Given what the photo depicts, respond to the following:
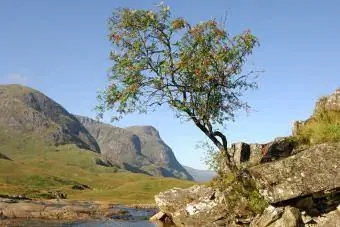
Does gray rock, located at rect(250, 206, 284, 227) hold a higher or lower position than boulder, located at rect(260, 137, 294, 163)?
lower

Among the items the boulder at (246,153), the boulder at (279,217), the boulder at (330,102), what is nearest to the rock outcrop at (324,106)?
the boulder at (330,102)

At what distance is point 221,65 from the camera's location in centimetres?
3781

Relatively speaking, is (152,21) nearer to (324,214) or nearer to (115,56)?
(115,56)

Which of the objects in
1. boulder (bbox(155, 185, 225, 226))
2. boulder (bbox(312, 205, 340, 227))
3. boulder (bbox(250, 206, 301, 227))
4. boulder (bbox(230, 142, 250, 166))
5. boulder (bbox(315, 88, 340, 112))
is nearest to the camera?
boulder (bbox(312, 205, 340, 227))

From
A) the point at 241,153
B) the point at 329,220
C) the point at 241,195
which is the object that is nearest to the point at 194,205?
the point at 241,153

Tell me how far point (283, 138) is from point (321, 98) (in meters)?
6.67

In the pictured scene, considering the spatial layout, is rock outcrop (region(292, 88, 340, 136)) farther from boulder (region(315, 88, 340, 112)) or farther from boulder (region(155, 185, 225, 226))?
boulder (region(155, 185, 225, 226))

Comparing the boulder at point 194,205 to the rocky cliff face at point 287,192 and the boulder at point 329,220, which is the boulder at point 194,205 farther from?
the boulder at point 329,220

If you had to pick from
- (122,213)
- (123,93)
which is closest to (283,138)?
(123,93)

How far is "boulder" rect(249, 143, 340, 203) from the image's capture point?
3238cm

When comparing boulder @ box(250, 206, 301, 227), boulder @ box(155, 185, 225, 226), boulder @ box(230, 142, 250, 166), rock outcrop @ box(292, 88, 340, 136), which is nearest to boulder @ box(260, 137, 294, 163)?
boulder @ box(230, 142, 250, 166)

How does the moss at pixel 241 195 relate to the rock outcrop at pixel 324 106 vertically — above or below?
below

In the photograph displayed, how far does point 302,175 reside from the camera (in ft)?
108

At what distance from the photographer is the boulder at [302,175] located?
32.4 metres
